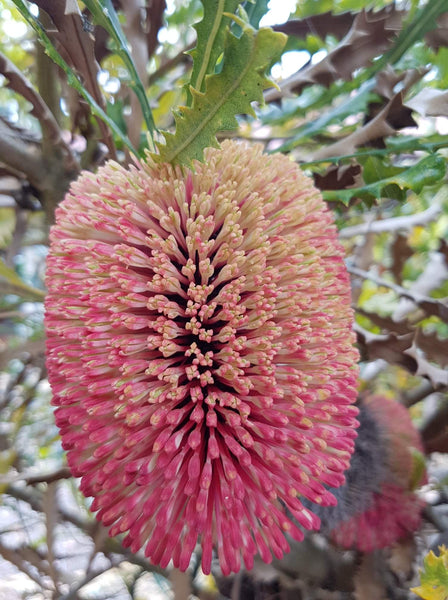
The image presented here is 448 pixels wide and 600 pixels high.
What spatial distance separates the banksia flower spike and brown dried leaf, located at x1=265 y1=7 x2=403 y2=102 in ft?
1.18

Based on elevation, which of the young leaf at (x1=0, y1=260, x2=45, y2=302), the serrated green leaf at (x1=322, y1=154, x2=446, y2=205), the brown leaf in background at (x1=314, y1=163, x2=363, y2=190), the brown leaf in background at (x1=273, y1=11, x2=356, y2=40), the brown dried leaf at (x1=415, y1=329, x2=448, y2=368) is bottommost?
the brown dried leaf at (x1=415, y1=329, x2=448, y2=368)

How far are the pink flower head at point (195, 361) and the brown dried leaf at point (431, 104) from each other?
168 millimetres

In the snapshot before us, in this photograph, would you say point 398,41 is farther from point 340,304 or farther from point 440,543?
point 440,543

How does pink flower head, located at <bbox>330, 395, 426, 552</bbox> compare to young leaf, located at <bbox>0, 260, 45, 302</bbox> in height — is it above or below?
below

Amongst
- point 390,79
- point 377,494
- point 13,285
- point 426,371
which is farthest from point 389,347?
point 13,285

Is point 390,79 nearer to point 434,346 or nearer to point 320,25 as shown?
point 320,25

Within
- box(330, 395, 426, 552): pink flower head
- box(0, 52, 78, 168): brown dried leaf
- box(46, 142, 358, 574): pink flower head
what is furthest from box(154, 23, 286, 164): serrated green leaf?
box(330, 395, 426, 552): pink flower head

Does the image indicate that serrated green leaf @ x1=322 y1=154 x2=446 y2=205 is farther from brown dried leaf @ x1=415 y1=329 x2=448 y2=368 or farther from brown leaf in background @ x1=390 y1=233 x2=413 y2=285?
brown leaf in background @ x1=390 y1=233 x2=413 y2=285

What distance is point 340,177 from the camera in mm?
455

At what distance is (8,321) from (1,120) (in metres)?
0.36

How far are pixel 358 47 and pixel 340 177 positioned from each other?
0.41ft

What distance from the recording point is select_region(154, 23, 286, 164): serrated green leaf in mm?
228

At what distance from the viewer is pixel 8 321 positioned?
715mm

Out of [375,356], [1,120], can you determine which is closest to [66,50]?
[1,120]
